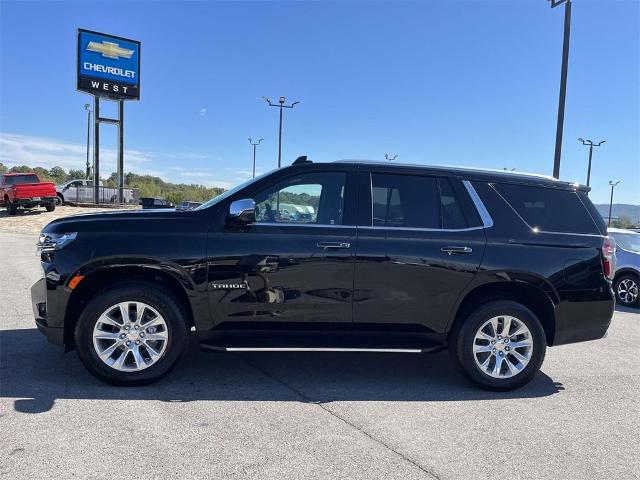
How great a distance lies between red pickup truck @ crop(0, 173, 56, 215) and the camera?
22953 mm

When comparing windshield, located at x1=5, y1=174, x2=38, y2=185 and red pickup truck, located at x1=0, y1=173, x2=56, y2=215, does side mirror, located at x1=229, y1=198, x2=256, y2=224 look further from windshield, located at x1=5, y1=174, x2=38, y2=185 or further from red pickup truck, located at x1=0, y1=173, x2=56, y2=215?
windshield, located at x1=5, y1=174, x2=38, y2=185

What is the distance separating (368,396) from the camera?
412 cm

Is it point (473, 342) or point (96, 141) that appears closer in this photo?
point (473, 342)

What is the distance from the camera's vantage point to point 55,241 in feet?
13.3

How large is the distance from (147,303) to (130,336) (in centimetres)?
31

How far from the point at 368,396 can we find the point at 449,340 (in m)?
0.90

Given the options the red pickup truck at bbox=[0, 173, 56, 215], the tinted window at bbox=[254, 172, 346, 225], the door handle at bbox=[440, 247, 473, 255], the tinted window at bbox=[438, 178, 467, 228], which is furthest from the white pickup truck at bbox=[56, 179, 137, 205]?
the door handle at bbox=[440, 247, 473, 255]

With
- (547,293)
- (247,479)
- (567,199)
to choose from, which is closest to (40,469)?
(247,479)

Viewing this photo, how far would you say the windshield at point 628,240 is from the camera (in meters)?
9.32

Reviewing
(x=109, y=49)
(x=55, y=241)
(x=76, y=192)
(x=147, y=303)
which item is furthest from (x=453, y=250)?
(x=76, y=192)

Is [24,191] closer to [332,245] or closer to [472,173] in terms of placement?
[332,245]

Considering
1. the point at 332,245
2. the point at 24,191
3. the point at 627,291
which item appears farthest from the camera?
the point at 24,191

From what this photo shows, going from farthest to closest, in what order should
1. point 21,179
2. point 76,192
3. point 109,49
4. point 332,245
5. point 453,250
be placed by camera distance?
point 76,192 < point 109,49 < point 21,179 < point 453,250 < point 332,245

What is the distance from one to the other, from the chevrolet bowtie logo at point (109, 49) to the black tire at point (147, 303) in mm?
28070
